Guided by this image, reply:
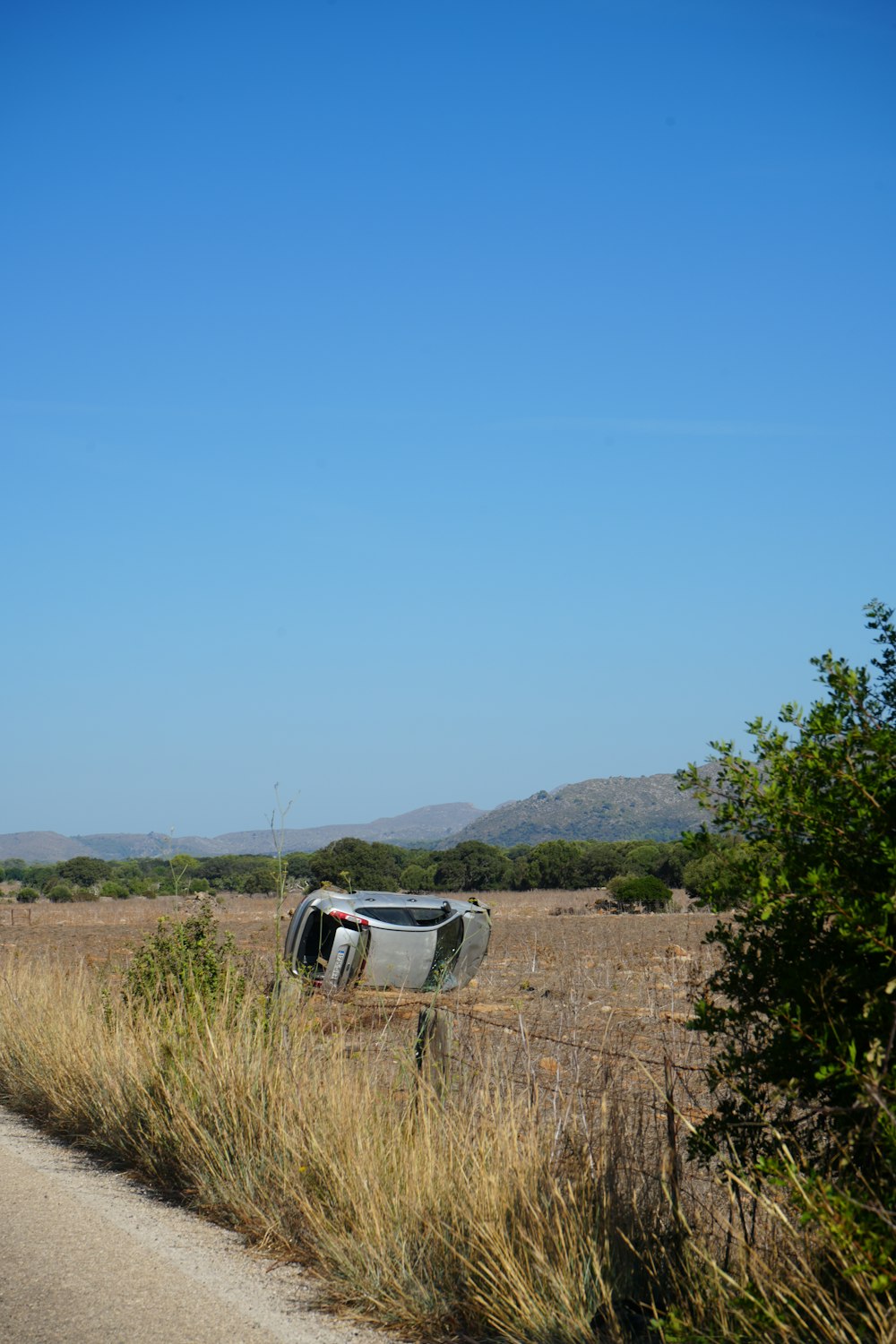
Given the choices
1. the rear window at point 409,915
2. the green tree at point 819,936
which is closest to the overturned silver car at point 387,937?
the rear window at point 409,915

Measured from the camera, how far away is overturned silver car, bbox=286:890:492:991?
48.8 feet

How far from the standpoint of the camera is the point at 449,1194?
503 centimetres

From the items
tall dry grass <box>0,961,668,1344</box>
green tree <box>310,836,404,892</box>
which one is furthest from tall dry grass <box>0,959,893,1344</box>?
green tree <box>310,836,404,892</box>

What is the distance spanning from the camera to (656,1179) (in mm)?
4922

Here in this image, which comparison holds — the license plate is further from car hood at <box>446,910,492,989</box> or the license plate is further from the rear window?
car hood at <box>446,910,492,989</box>

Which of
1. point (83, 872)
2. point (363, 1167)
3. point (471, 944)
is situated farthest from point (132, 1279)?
point (83, 872)

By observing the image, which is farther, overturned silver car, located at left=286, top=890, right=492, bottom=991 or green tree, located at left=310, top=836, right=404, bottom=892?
green tree, located at left=310, top=836, right=404, bottom=892

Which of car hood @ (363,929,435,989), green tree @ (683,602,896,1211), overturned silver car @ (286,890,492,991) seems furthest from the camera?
car hood @ (363,929,435,989)

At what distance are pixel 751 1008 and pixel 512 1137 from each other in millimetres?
1607

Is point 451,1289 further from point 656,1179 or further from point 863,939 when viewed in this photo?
point 863,939

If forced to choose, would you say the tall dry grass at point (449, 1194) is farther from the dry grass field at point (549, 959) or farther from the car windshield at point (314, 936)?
the car windshield at point (314, 936)

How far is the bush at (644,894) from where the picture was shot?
43531 millimetres

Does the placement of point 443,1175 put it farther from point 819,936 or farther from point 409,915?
point 409,915

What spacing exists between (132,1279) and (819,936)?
10.7 ft
